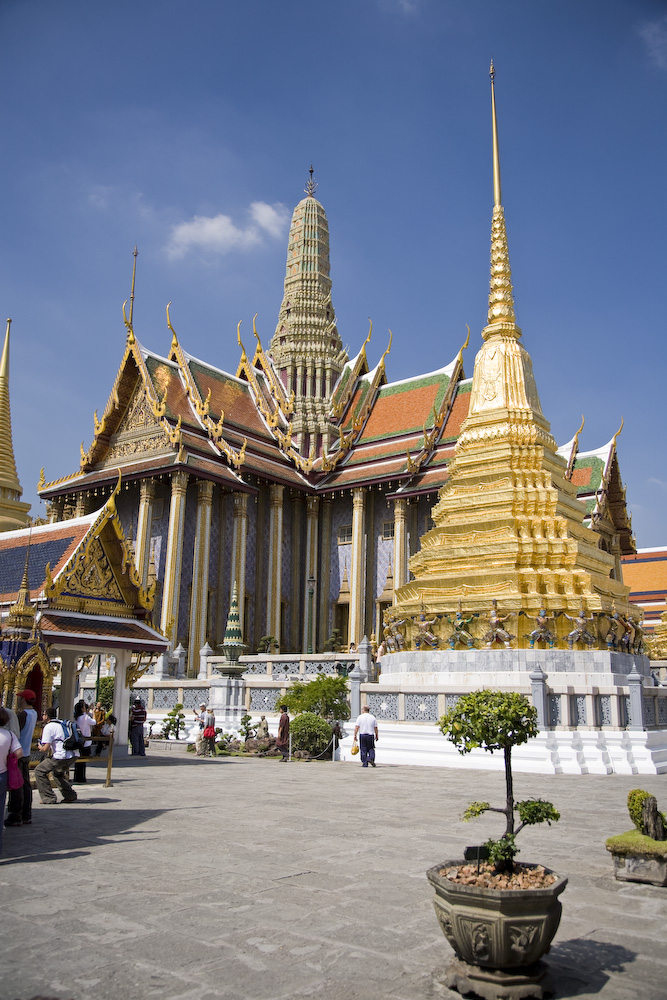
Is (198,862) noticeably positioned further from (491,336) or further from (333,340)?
(333,340)

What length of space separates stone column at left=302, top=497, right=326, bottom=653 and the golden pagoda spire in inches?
400

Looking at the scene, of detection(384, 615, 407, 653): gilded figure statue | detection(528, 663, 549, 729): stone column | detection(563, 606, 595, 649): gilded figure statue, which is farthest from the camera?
detection(384, 615, 407, 653): gilded figure statue

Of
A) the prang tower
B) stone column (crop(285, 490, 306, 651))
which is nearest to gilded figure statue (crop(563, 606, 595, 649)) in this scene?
stone column (crop(285, 490, 306, 651))

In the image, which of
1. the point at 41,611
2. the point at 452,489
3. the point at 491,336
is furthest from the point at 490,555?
the point at 41,611

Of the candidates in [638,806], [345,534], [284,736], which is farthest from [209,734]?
[345,534]

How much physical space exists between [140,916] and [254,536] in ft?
84.8

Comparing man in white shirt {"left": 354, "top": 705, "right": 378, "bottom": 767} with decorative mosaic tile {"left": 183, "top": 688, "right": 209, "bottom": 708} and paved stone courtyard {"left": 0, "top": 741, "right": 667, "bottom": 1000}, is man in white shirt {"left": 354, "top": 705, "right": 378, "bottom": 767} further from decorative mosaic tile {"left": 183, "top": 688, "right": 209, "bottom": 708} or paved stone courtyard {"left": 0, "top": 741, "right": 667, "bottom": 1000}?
decorative mosaic tile {"left": 183, "top": 688, "right": 209, "bottom": 708}

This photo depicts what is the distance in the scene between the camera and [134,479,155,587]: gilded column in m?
26.9

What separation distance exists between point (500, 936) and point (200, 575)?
78.1 feet

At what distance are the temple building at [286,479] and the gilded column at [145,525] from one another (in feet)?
0.17

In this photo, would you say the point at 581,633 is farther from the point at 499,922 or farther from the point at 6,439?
the point at 6,439

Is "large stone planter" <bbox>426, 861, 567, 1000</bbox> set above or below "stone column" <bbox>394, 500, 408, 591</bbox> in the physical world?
below

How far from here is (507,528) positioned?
55.4 feet

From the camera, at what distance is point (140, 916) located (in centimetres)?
411
